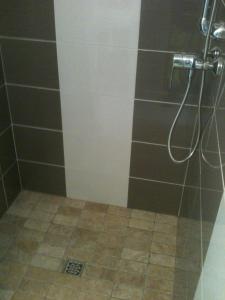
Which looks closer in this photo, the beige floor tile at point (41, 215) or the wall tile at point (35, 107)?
the wall tile at point (35, 107)

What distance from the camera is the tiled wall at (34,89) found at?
1498 millimetres

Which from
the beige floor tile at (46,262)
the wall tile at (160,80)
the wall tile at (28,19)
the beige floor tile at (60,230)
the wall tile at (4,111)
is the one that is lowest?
the beige floor tile at (60,230)

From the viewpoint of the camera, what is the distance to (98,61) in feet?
5.02

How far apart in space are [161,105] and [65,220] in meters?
0.94

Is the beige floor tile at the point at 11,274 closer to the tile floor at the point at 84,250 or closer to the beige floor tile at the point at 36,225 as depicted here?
the tile floor at the point at 84,250

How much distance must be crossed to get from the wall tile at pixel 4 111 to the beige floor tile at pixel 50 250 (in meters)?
0.72

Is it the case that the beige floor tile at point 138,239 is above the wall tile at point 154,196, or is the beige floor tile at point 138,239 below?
below

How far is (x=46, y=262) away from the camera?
5.41 feet

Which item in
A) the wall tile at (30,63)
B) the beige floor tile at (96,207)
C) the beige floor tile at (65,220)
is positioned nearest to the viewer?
the wall tile at (30,63)

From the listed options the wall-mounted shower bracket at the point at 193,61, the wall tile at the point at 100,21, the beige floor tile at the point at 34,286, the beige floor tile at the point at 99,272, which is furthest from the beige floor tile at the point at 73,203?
the wall-mounted shower bracket at the point at 193,61

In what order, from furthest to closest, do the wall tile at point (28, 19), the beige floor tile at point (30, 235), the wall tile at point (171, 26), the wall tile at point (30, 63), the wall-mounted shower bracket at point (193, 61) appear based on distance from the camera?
1. the beige floor tile at point (30, 235)
2. the wall tile at point (30, 63)
3. the wall tile at point (28, 19)
4. the wall tile at point (171, 26)
5. the wall-mounted shower bracket at point (193, 61)

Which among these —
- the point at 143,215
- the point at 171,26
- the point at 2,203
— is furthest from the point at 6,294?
the point at 171,26

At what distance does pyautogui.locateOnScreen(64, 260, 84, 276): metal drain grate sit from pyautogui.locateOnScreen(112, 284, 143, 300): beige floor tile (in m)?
0.21

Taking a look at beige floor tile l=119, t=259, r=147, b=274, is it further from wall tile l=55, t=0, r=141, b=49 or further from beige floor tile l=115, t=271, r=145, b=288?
wall tile l=55, t=0, r=141, b=49
